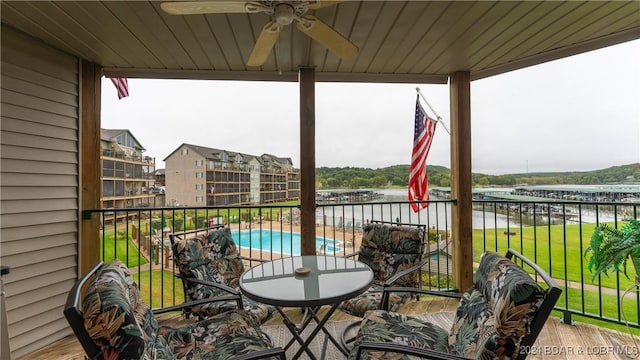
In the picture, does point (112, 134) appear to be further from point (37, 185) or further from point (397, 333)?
point (397, 333)

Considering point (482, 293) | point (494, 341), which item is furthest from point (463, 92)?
point (494, 341)

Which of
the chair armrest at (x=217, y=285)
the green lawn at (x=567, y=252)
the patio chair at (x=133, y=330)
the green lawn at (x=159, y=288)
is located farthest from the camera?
the green lawn at (x=159, y=288)

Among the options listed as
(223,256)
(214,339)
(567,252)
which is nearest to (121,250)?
(223,256)

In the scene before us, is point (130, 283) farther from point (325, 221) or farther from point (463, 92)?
point (463, 92)

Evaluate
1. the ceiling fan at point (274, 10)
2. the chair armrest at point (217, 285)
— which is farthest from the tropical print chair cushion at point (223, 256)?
the ceiling fan at point (274, 10)

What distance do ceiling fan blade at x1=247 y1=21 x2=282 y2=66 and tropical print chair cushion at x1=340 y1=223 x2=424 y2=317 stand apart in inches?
69.1

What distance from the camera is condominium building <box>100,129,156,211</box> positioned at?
9.78 feet

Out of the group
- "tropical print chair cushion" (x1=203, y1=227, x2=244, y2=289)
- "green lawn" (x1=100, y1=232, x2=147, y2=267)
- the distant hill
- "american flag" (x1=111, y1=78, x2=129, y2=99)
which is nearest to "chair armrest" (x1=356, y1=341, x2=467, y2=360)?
"tropical print chair cushion" (x1=203, y1=227, x2=244, y2=289)

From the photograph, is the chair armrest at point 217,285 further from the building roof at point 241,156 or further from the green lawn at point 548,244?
the green lawn at point 548,244

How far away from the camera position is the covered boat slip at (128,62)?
2.10 meters

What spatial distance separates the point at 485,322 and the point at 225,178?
2.82 m

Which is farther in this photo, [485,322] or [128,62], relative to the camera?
[128,62]

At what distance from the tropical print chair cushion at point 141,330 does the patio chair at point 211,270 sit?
254 mm

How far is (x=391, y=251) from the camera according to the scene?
2.52 m
